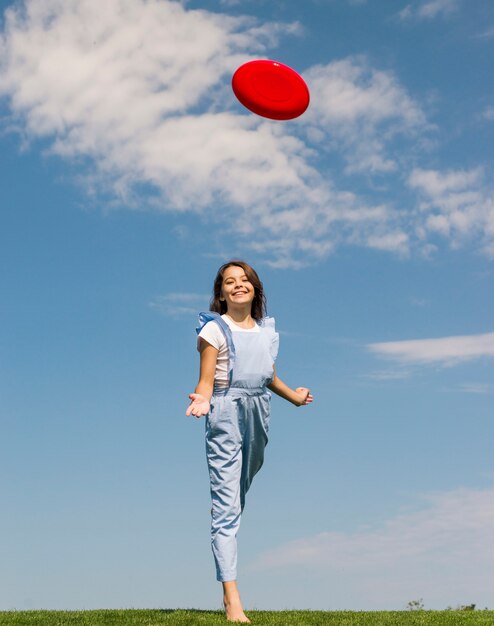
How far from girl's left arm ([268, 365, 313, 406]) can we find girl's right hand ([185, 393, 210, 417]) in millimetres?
1118

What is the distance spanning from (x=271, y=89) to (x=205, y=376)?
3.98 metres

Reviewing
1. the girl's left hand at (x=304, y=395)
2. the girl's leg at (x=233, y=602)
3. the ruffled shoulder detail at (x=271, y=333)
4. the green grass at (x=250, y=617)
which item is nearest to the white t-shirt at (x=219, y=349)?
the ruffled shoulder detail at (x=271, y=333)

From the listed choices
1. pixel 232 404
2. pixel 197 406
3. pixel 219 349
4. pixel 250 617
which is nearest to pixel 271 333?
pixel 219 349

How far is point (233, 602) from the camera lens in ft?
23.4

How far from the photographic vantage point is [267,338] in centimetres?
789

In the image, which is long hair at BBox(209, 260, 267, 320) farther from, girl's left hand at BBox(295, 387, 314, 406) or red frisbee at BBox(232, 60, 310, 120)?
red frisbee at BBox(232, 60, 310, 120)

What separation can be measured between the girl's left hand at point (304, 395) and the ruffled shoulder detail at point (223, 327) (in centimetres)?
127

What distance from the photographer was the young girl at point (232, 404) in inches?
284

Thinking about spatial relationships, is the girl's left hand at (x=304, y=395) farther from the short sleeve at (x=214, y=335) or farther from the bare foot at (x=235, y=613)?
the bare foot at (x=235, y=613)

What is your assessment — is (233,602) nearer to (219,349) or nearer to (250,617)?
(250,617)

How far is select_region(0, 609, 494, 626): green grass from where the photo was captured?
24.8 feet

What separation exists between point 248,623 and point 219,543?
755mm

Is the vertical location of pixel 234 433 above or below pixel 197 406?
below

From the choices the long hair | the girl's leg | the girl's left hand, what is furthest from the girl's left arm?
the girl's leg
